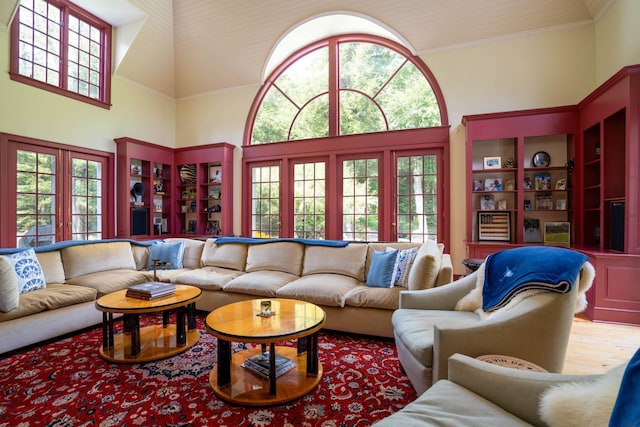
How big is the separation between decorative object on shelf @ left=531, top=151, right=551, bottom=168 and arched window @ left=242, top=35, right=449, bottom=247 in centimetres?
113

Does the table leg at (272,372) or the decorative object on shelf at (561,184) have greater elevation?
the decorative object on shelf at (561,184)

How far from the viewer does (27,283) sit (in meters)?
2.92

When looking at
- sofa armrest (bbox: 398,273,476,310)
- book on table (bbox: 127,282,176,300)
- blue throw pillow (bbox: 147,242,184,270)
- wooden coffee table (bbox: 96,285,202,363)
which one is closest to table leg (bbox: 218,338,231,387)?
wooden coffee table (bbox: 96,285,202,363)

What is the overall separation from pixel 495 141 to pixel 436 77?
133cm

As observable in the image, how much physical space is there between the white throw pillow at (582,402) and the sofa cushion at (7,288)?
353cm

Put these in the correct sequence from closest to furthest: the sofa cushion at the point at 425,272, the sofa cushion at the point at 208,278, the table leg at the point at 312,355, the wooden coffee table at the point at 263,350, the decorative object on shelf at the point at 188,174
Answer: the wooden coffee table at the point at 263,350
the table leg at the point at 312,355
the sofa cushion at the point at 425,272
the sofa cushion at the point at 208,278
the decorative object on shelf at the point at 188,174

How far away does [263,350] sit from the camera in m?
2.24

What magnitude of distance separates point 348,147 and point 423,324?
3.73 metres

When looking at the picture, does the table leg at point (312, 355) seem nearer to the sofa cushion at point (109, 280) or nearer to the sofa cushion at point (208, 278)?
the sofa cushion at point (208, 278)

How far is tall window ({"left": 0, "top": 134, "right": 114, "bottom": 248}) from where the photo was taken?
13.8 ft

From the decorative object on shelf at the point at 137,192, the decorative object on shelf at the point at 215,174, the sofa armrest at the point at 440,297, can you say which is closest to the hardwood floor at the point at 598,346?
the sofa armrest at the point at 440,297

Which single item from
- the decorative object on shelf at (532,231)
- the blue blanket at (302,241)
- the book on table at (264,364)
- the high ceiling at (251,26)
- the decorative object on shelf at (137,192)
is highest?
the high ceiling at (251,26)

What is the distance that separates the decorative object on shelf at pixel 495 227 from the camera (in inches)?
171

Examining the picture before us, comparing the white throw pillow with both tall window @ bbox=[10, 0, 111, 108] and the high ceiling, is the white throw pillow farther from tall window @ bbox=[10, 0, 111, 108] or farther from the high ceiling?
tall window @ bbox=[10, 0, 111, 108]
